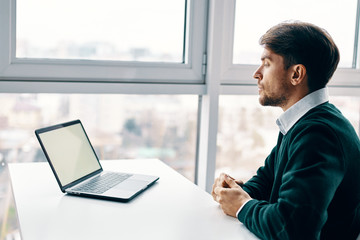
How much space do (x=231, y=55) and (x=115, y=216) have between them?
1258 millimetres

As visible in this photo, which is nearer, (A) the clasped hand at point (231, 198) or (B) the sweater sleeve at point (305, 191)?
(B) the sweater sleeve at point (305, 191)

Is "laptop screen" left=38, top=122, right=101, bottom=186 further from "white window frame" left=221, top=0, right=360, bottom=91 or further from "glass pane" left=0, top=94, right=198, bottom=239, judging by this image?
"white window frame" left=221, top=0, right=360, bottom=91

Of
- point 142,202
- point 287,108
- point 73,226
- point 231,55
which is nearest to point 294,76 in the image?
point 287,108

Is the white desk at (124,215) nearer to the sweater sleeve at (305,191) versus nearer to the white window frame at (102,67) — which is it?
the sweater sleeve at (305,191)

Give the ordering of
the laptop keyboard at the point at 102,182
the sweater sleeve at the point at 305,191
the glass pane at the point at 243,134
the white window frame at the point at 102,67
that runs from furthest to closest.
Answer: the glass pane at the point at 243,134 → the white window frame at the point at 102,67 → the laptop keyboard at the point at 102,182 → the sweater sleeve at the point at 305,191

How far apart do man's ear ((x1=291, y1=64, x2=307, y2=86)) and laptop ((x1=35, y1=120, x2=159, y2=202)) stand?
0.64 metres

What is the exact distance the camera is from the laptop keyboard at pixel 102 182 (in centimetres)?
154

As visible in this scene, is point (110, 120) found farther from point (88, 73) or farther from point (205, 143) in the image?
point (205, 143)

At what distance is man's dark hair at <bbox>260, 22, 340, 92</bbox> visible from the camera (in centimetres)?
136

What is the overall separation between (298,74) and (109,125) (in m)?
1.17

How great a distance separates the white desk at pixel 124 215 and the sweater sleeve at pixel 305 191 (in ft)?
0.31

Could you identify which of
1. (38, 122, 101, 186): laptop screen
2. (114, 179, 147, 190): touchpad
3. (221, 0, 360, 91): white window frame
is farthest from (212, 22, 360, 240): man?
(221, 0, 360, 91): white window frame

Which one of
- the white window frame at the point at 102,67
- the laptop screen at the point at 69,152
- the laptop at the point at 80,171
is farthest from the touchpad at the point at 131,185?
the white window frame at the point at 102,67

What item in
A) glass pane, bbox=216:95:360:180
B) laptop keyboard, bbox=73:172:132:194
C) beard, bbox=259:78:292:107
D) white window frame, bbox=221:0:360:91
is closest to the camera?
beard, bbox=259:78:292:107
